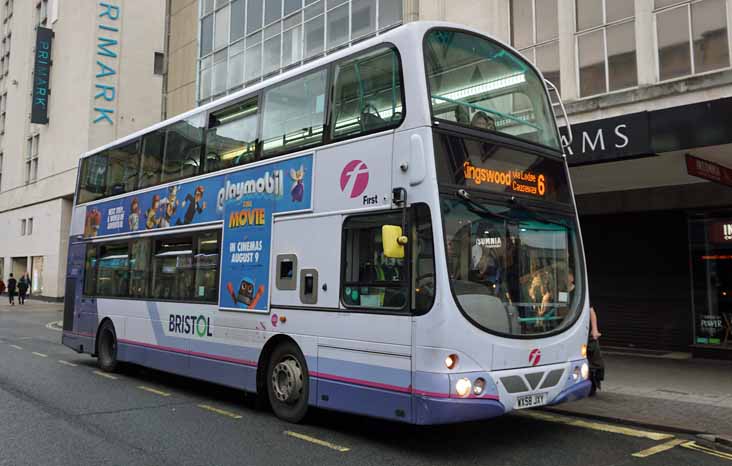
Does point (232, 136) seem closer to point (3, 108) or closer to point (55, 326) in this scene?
point (55, 326)

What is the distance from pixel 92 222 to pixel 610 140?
32.3ft

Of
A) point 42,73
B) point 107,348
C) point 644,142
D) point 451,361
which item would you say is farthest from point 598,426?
point 42,73

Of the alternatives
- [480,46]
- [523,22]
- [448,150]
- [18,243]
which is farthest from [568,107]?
[18,243]

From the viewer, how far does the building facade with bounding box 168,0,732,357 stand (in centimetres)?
1048

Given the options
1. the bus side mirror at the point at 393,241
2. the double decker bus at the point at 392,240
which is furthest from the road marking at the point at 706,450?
the bus side mirror at the point at 393,241

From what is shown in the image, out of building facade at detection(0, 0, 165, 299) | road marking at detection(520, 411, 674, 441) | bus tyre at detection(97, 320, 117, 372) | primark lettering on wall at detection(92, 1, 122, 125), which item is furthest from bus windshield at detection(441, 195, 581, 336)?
primark lettering on wall at detection(92, 1, 122, 125)

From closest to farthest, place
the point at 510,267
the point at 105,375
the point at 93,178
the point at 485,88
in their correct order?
1. the point at 510,267
2. the point at 485,88
3. the point at 105,375
4. the point at 93,178

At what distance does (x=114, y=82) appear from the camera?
38219mm

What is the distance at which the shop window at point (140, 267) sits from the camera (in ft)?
34.3

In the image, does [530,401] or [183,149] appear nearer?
[530,401]

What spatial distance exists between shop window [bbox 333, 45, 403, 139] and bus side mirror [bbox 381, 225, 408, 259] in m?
1.20

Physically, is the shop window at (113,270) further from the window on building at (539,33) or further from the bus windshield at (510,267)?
the window on building at (539,33)

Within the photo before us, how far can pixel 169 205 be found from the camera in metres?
9.93

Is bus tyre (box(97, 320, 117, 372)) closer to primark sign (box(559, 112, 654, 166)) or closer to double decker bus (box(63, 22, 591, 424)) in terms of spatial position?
double decker bus (box(63, 22, 591, 424))
